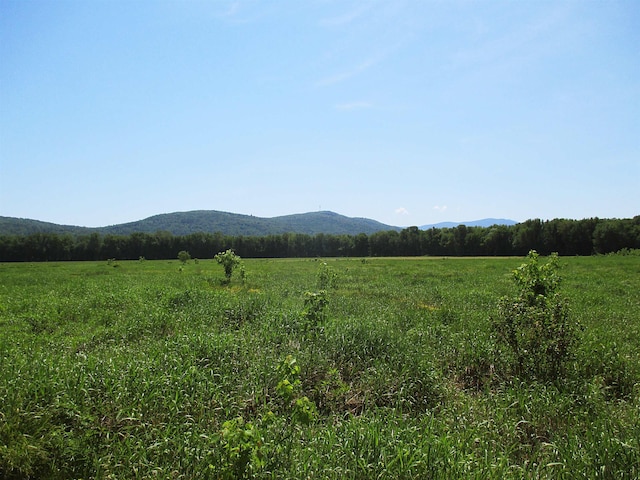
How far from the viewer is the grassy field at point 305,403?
A: 4254mm

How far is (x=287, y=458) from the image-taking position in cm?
435

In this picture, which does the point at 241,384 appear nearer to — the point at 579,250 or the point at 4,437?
the point at 4,437

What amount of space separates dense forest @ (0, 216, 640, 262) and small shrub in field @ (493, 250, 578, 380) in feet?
249

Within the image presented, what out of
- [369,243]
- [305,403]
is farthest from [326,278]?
[369,243]

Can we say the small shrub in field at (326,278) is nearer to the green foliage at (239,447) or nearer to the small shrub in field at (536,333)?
the small shrub in field at (536,333)

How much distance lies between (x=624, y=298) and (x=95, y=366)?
20.1m

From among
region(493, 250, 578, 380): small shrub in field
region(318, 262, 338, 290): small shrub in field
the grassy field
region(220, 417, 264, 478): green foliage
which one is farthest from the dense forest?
region(220, 417, 264, 478): green foliage

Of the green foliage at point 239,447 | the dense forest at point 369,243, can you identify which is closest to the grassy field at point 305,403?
the green foliage at point 239,447

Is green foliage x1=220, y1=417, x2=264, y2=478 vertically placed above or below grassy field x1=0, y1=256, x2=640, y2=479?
above

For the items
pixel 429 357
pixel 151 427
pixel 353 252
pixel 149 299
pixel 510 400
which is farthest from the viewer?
pixel 353 252

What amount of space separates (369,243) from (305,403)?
106 m

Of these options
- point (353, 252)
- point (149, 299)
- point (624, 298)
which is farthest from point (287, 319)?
point (353, 252)

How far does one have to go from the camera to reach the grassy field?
14.0 feet

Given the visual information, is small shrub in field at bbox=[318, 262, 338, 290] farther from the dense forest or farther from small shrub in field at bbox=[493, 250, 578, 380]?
the dense forest
